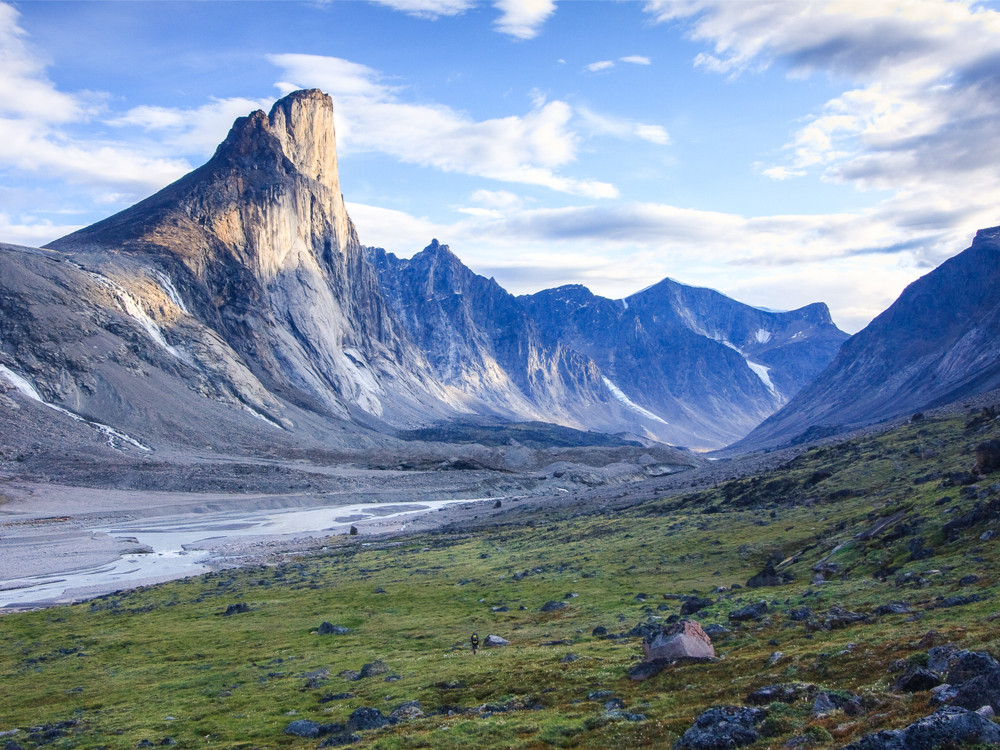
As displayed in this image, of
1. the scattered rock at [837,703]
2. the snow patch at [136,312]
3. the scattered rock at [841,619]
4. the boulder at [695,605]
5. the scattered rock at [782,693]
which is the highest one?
the snow patch at [136,312]

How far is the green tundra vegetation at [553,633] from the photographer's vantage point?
20328 millimetres

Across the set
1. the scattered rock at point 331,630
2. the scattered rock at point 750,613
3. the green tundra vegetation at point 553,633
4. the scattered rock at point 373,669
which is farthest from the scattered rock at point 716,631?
the scattered rock at point 331,630

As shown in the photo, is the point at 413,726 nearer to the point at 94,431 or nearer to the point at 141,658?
the point at 141,658

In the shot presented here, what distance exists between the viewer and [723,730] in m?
16.3

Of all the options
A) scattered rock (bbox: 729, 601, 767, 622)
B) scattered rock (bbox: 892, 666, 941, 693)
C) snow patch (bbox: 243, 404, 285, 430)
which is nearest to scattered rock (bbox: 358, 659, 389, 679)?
scattered rock (bbox: 729, 601, 767, 622)

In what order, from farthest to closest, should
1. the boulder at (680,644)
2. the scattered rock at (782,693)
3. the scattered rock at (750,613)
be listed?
the scattered rock at (750,613) → the boulder at (680,644) → the scattered rock at (782,693)

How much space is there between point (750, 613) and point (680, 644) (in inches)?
295

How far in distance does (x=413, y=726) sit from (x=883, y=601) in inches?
730

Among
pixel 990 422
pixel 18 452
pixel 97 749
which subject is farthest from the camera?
pixel 18 452

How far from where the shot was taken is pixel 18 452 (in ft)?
451

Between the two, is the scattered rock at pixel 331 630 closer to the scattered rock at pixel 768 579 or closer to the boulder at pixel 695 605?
the boulder at pixel 695 605

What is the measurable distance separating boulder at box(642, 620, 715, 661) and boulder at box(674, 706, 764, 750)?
22.1 ft

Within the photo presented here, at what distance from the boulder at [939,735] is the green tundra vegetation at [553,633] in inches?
46.6

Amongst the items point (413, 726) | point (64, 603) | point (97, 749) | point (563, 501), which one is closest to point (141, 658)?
point (97, 749)
